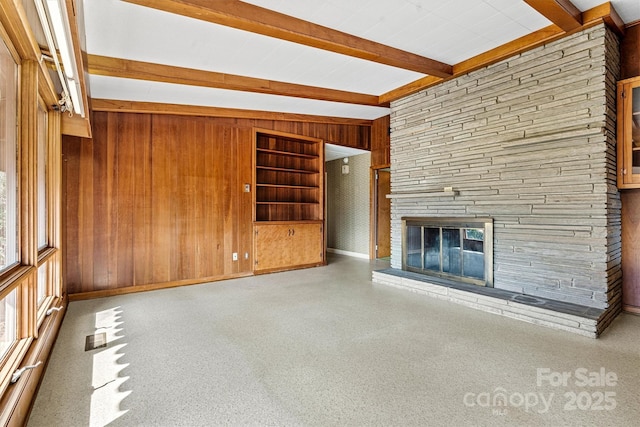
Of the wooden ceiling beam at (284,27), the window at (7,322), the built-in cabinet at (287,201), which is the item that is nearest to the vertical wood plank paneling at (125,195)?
the built-in cabinet at (287,201)

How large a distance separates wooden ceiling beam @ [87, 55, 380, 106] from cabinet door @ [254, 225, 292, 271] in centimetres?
221

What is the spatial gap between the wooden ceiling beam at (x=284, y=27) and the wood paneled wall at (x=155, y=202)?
7.92ft

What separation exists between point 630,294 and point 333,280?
11.0 ft

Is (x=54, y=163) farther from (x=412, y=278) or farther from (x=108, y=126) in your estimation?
(x=412, y=278)

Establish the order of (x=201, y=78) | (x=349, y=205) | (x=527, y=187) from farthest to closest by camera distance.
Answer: (x=349, y=205) < (x=201, y=78) < (x=527, y=187)

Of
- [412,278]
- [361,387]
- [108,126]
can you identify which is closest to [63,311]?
[108,126]

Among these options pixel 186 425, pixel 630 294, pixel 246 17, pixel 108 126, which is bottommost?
pixel 186 425

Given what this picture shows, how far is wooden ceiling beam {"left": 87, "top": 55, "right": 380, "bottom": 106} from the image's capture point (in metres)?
3.13

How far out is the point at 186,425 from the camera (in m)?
1.66

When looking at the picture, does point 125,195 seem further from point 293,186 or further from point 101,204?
point 293,186

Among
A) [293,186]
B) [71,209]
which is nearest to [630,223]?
[293,186]

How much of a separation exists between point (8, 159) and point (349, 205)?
601cm

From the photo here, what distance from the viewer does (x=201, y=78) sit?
11.7 ft

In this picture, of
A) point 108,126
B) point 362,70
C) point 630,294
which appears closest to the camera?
point 630,294
